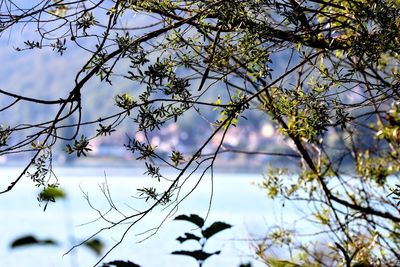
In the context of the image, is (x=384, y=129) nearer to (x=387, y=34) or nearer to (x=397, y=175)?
(x=397, y=175)

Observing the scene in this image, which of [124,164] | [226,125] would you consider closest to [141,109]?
[226,125]

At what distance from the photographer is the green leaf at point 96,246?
1437 mm

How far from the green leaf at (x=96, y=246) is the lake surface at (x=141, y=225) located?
6 centimetres

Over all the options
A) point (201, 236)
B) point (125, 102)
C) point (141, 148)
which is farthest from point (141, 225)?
point (201, 236)

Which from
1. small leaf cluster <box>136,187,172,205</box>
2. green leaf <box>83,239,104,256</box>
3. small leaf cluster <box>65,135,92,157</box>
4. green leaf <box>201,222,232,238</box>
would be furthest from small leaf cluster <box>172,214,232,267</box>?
green leaf <box>83,239,104,256</box>

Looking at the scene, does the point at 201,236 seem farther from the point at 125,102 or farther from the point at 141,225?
the point at 141,225

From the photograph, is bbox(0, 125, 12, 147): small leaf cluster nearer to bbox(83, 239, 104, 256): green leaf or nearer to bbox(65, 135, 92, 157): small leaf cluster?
bbox(65, 135, 92, 157): small leaf cluster

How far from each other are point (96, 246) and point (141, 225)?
17.6 metres

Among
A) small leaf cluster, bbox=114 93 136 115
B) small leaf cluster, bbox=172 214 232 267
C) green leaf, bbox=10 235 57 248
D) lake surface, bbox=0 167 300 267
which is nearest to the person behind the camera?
green leaf, bbox=10 235 57 248

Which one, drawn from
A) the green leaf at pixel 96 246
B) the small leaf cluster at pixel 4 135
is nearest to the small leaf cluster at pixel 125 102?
the small leaf cluster at pixel 4 135

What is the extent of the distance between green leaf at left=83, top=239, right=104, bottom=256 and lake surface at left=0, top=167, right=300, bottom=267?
0.06 meters

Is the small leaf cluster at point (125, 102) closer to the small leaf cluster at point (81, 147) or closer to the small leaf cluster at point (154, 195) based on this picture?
the small leaf cluster at point (81, 147)

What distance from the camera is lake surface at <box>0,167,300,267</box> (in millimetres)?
5359

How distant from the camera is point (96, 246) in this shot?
1449 mm
